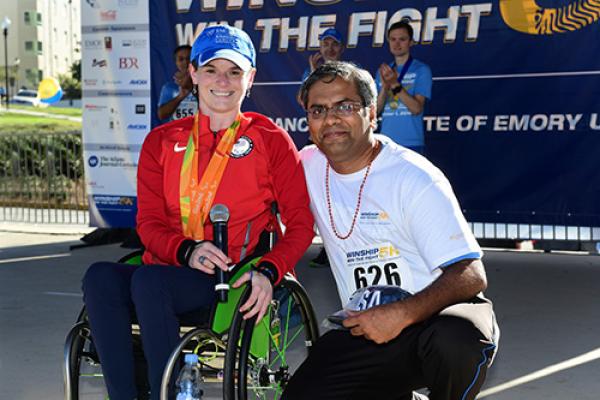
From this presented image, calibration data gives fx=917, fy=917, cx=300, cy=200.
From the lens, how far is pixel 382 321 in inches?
111

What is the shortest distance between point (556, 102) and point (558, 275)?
1.51 m

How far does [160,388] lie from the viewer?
3.01m

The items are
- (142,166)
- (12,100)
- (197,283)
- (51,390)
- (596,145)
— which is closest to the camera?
(197,283)

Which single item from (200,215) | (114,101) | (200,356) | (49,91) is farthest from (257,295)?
(49,91)

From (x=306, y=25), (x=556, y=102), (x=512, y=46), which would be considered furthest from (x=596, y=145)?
(x=306, y=25)

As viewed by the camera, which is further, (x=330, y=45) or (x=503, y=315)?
(x=330, y=45)

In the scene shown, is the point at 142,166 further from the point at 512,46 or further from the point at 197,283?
the point at 512,46

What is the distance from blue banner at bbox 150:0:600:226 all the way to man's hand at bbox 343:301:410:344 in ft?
14.5

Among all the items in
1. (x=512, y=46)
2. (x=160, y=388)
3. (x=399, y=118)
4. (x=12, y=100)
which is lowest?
(x=160, y=388)

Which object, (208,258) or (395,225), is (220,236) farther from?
(395,225)

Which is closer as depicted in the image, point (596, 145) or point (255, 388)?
point (255, 388)

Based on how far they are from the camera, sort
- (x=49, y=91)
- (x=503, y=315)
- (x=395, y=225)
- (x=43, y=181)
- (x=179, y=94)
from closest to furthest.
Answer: (x=395, y=225)
(x=503, y=315)
(x=179, y=94)
(x=43, y=181)
(x=49, y=91)

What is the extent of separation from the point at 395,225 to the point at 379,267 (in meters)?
0.16

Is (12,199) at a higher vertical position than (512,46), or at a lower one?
lower
